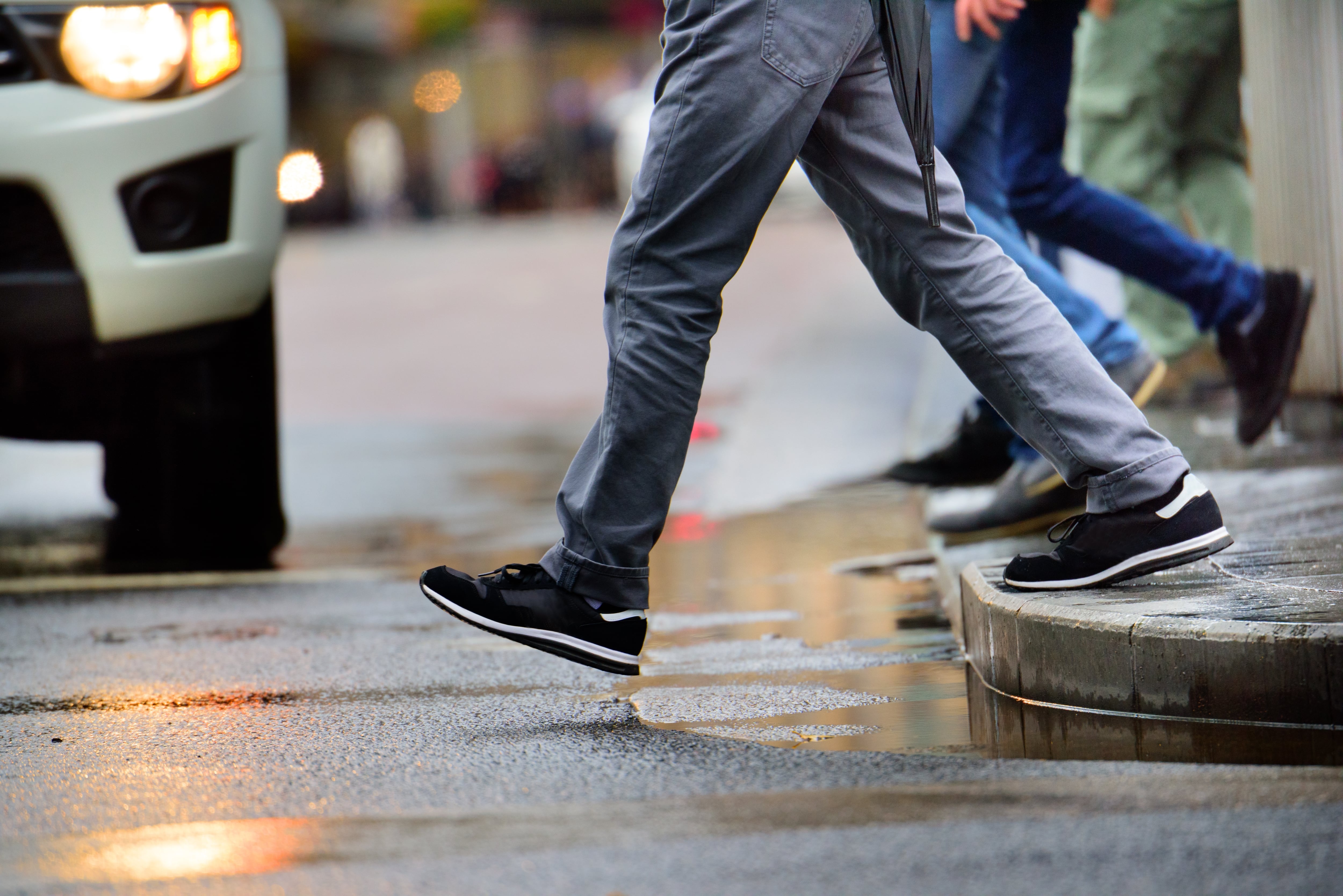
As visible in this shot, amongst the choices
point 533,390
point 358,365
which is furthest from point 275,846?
point 358,365

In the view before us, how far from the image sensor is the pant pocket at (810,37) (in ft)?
8.78

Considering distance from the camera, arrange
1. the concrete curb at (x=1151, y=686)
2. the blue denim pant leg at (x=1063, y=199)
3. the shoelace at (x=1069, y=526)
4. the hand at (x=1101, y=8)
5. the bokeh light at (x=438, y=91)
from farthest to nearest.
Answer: the bokeh light at (x=438, y=91), the hand at (x=1101, y=8), the blue denim pant leg at (x=1063, y=199), the shoelace at (x=1069, y=526), the concrete curb at (x=1151, y=686)

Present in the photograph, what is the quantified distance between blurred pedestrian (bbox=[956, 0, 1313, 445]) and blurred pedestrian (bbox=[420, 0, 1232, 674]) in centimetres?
128

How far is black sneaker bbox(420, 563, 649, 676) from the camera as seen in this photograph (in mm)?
2805

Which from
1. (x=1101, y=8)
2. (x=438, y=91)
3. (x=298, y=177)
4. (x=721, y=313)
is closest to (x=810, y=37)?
(x=721, y=313)

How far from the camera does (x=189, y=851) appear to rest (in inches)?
85.6

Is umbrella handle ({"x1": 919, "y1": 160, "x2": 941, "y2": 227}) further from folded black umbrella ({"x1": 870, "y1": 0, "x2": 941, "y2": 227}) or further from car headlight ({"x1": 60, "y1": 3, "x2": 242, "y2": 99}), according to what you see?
car headlight ({"x1": 60, "y1": 3, "x2": 242, "y2": 99})

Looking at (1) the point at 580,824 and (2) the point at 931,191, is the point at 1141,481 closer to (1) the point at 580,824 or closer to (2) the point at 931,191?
(2) the point at 931,191

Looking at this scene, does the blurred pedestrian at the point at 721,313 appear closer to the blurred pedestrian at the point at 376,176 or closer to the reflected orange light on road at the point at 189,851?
the reflected orange light on road at the point at 189,851

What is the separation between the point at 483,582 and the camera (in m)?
2.86

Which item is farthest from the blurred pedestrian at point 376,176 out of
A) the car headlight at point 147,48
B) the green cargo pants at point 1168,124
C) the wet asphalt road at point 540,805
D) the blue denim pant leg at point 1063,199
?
the wet asphalt road at point 540,805

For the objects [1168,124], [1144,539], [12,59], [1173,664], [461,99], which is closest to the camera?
[1173,664]

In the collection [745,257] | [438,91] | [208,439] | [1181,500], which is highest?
[745,257]

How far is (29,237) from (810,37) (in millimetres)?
2087
